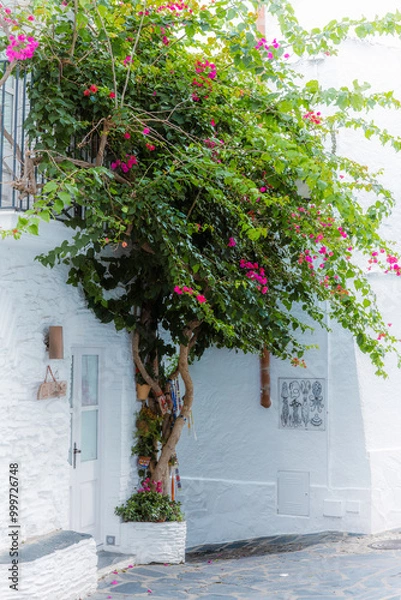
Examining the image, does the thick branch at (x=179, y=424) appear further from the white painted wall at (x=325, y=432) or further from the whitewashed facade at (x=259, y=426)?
the white painted wall at (x=325, y=432)

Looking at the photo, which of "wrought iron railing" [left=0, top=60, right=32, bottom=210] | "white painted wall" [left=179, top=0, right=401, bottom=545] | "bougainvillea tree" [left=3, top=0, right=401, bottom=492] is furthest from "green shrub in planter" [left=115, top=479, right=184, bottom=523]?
"wrought iron railing" [left=0, top=60, right=32, bottom=210]

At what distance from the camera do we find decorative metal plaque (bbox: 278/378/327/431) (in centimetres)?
955

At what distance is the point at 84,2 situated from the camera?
17.7 feet

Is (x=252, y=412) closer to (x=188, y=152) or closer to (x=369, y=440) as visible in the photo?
(x=369, y=440)

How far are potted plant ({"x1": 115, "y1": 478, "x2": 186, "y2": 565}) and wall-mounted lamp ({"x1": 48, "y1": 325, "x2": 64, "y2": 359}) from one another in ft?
6.83

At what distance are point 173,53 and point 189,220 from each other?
1598mm

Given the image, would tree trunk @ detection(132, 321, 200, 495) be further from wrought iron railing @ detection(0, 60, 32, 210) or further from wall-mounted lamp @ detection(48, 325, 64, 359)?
wrought iron railing @ detection(0, 60, 32, 210)

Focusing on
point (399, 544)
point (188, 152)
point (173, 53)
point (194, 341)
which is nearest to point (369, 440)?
point (399, 544)

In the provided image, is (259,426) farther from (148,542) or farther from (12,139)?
(12,139)

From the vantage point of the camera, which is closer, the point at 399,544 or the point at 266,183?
the point at 266,183

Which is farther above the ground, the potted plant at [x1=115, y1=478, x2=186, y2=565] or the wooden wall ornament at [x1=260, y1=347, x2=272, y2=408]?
the wooden wall ornament at [x1=260, y1=347, x2=272, y2=408]

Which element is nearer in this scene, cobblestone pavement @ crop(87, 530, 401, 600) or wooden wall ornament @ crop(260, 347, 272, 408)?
cobblestone pavement @ crop(87, 530, 401, 600)

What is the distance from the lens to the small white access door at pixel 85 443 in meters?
7.68

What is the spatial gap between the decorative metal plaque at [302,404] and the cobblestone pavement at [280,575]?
1.42m
